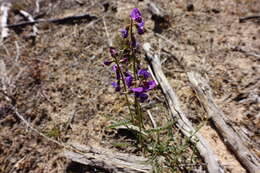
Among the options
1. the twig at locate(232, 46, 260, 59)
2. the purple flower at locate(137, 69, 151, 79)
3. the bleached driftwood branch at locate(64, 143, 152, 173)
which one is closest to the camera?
the purple flower at locate(137, 69, 151, 79)

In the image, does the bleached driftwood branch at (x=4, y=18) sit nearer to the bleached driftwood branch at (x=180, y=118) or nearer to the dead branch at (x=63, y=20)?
the dead branch at (x=63, y=20)

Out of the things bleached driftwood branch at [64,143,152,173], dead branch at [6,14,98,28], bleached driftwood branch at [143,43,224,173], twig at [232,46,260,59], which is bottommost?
bleached driftwood branch at [64,143,152,173]

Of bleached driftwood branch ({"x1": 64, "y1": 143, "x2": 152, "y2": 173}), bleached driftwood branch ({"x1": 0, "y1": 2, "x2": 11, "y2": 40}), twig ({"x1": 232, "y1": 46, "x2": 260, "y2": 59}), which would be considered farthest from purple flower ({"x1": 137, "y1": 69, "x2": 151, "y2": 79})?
bleached driftwood branch ({"x1": 0, "y1": 2, "x2": 11, "y2": 40})

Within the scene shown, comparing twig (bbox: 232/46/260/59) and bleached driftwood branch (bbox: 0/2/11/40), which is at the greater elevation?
bleached driftwood branch (bbox: 0/2/11/40)

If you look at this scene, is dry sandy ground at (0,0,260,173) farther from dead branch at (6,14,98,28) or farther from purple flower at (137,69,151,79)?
purple flower at (137,69,151,79)

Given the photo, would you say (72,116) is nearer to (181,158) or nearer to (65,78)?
(65,78)

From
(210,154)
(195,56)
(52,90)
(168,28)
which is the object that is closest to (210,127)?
(210,154)
